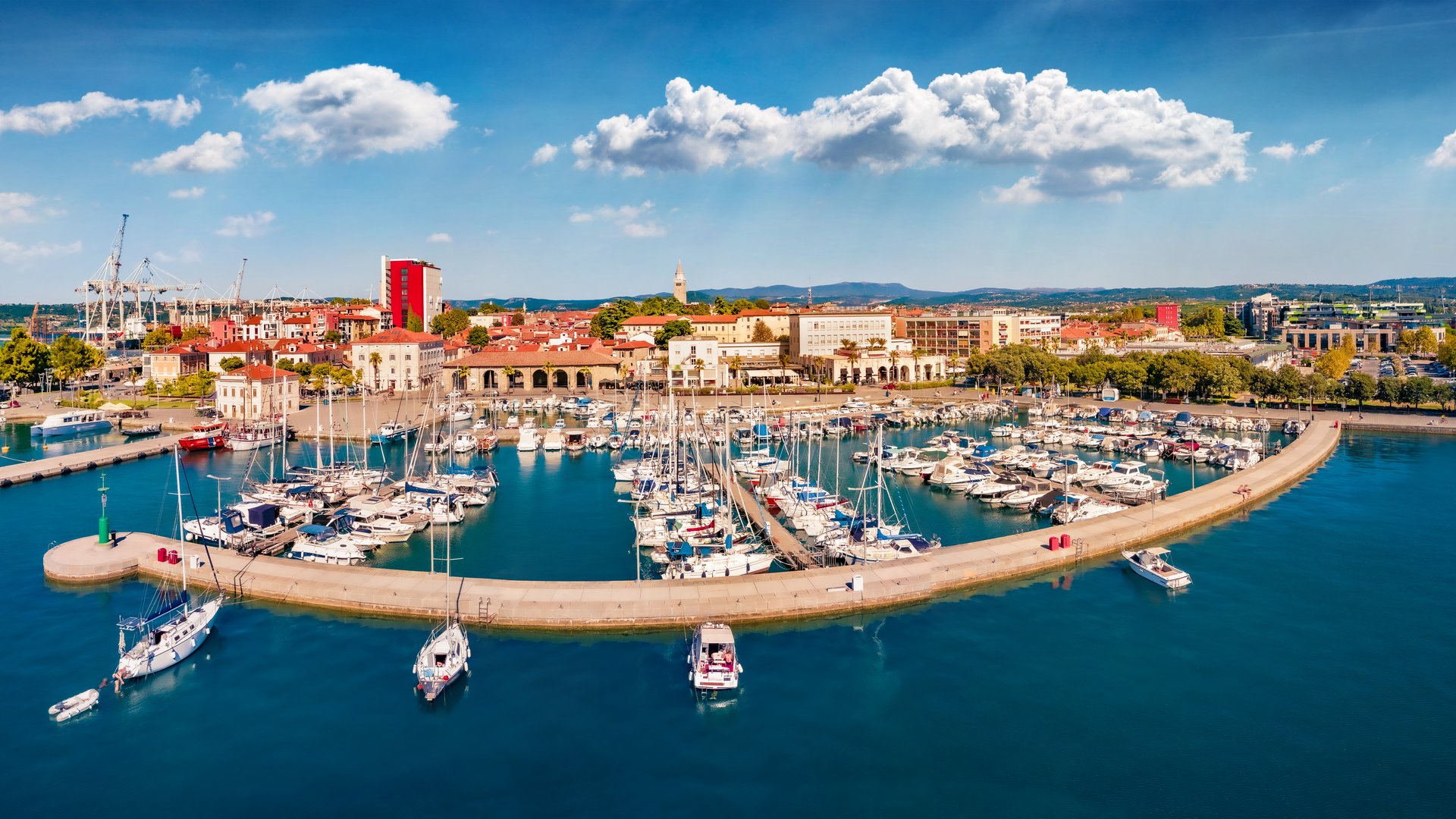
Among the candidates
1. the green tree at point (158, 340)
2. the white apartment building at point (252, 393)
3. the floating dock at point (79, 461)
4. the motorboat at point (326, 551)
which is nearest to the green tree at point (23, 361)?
the green tree at point (158, 340)

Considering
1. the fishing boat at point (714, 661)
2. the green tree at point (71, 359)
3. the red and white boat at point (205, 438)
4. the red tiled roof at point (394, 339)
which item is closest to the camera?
the fishing boat at point (714, 661)

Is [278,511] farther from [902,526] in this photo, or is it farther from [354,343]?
[354,343]

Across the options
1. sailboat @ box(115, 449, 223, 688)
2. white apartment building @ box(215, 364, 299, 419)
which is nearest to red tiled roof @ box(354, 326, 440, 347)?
white apartment building @ box(215, 364, 299, 419)

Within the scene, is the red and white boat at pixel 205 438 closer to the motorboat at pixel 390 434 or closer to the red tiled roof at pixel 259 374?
the red tiled roof at pixel 259 374

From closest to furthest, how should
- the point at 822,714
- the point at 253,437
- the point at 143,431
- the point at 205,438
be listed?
the point at 822,714, the point at 205,438, the point at 253,437, the point at 143,431

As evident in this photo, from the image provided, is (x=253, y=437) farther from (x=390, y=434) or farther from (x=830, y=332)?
(x=830, y=332)

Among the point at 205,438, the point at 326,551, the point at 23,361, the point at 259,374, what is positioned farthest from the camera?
the point at 23,361

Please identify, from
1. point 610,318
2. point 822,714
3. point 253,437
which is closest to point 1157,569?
point 822,714
